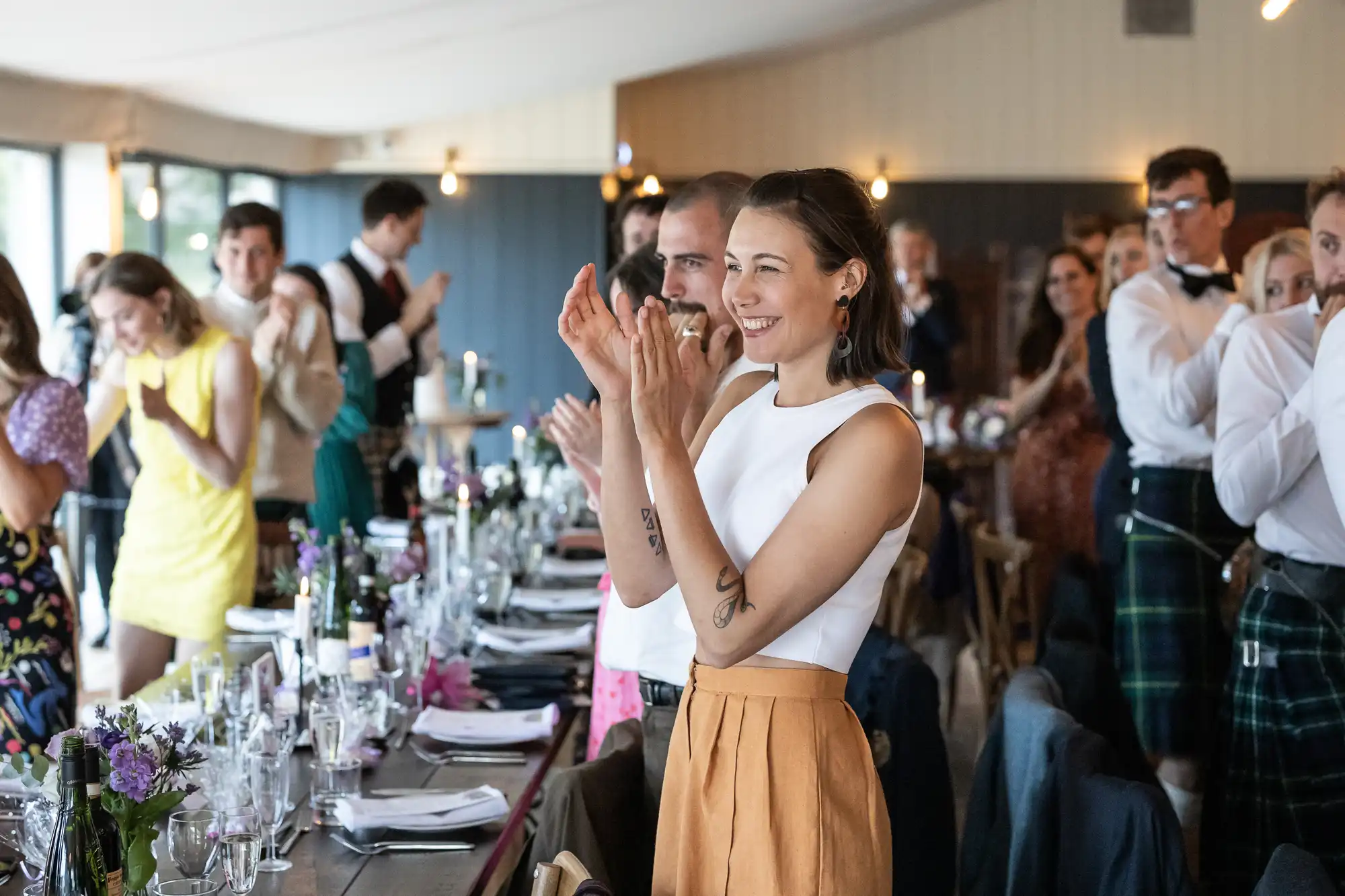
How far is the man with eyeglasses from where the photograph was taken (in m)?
3.61

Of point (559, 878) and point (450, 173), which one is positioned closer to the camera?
point (559, 878)

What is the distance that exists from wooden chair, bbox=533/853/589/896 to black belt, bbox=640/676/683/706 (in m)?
0.66

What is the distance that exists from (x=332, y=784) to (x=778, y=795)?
811 mm

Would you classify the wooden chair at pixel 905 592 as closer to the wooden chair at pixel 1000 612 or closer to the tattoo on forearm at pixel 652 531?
the wooden chair at pixel 1000 612

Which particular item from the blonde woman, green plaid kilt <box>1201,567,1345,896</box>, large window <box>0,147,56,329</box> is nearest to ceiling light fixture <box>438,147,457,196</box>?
large window <box>0,147,56,329</box>

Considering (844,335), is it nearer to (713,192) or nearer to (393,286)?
(713,192)

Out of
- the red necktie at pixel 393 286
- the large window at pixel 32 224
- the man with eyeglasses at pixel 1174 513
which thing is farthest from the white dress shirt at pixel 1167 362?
the large window at pixel 32 224

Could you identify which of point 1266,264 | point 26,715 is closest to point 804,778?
point 26,715

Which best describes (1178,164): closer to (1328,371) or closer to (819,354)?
(1328,371)

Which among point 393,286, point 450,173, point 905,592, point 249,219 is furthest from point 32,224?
point 905,592

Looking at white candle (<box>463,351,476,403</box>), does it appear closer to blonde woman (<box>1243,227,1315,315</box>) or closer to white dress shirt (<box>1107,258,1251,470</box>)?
white dress shirt (<box>1107,258,1251,470</box>)

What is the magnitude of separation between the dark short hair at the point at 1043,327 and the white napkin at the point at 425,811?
14.2 ft

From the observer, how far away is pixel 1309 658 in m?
2.75

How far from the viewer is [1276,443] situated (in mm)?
2807
